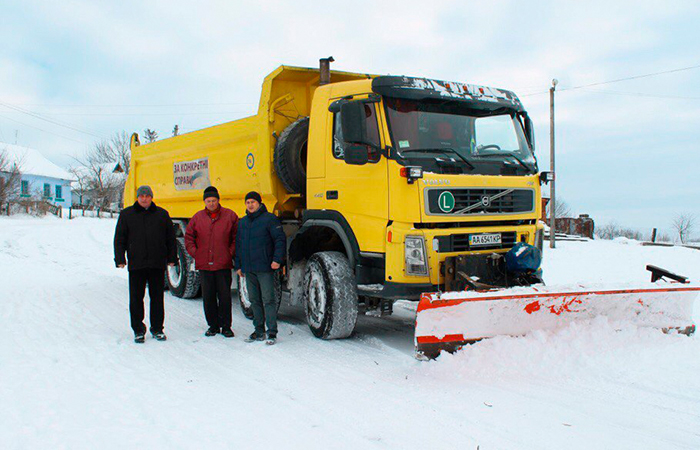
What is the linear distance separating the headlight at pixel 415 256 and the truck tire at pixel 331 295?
75 centimetres

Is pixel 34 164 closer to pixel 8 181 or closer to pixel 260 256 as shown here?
pixel 8 181

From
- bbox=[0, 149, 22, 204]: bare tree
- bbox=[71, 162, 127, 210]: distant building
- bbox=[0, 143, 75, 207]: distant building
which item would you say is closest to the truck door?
bbox=[0, 149, 22, 204]: bare tree

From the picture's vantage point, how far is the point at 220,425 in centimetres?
351

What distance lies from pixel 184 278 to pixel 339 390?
5275mm

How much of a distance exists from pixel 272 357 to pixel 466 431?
2384mm

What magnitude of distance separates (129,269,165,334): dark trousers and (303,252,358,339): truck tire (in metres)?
1.67

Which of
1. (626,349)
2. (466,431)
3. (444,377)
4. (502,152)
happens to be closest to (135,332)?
(444,377)

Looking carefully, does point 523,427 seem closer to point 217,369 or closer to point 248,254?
point 217,369

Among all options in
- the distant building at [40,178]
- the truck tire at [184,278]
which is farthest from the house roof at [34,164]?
the truck tire at [184,278]

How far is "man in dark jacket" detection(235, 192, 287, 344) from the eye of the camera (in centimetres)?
586

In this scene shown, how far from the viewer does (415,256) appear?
202 inches

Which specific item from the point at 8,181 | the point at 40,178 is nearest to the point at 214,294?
the point at 8,181

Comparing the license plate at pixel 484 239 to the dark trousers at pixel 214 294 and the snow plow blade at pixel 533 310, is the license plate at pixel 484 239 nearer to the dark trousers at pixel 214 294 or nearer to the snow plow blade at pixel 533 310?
the snow plow blade at pixel 533 310

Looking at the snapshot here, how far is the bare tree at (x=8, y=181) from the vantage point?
1384 inches
